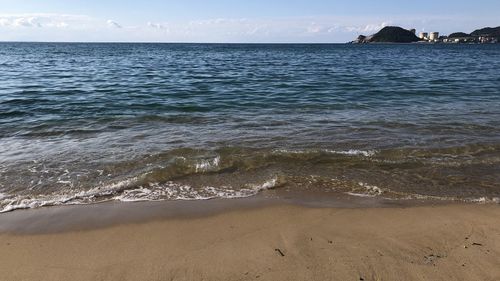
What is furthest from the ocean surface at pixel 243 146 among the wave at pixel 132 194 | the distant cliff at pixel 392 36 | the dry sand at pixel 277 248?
the distant cliff at pixel 392 36

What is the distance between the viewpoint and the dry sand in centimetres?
374

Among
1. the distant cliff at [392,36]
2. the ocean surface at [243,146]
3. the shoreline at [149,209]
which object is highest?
the distant cliff at [392,36]

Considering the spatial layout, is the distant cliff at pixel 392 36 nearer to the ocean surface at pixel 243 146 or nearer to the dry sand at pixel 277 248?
the ocean surface at pixel 243 146

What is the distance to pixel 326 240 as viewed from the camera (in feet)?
14.2

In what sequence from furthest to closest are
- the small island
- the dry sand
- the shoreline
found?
the small island → the shoreline → the dry sand

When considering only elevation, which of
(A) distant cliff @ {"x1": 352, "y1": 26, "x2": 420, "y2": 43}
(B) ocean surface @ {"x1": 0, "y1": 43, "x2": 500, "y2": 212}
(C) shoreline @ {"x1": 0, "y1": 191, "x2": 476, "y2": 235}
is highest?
(A) distant cliff @ {"x1": 352, "y1": 26, "x2": 420, "y2": 43}

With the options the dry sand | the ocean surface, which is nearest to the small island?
the ocean surface

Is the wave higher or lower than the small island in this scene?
lower

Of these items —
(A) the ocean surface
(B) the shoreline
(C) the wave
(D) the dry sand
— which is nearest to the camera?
(D) the dry sand

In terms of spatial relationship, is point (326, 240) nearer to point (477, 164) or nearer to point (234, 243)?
point (234, 243)

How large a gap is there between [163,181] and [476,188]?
4.67 meters

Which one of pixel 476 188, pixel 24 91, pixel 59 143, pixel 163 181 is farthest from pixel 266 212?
pixel 24 91

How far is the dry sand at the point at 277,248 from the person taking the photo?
12.3 ft

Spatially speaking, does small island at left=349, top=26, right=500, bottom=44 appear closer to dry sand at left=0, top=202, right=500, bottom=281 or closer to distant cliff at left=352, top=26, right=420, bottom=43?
distant cliff at left=352, top=26, right=420, bottom=43
